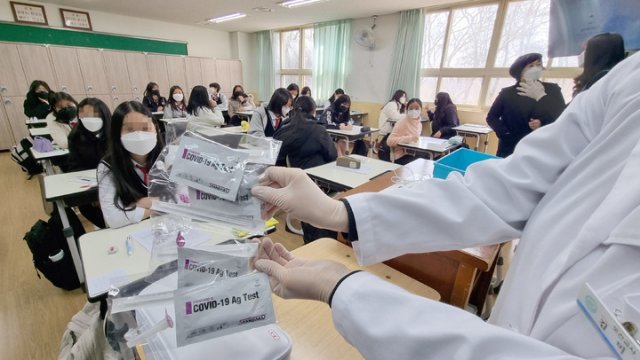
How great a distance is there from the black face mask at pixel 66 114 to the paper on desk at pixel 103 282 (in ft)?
10.1

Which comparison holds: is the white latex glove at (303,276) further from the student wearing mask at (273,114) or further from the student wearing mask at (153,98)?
the student wearing mask at (153,98)

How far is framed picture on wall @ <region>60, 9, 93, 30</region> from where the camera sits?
6.14 m

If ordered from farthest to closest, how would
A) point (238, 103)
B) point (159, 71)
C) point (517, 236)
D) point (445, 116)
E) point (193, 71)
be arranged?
point (193, 71) → point (159, 71) → point (238, 103) → point (445, 116) → point (517, 236)

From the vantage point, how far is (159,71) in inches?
291

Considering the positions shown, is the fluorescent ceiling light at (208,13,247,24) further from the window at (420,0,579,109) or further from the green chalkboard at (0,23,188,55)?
the window at (420,0,579,109)

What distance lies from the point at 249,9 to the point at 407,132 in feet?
14.8

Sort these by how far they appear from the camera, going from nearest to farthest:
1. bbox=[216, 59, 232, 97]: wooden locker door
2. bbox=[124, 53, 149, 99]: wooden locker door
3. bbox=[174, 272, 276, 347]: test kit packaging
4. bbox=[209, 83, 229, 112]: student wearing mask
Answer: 1. bbox=[174, 272, 276, 347]: test kit packaging
2. bbox=[124, 53, 149, 99]: wooden locker door
3. bbox=[209, 83, 229, 112]: student wearing mask
4. bbox=[216, 59, 232, 97]: wooden locker door

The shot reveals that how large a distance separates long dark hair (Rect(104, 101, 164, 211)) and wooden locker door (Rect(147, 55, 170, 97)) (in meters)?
6.98

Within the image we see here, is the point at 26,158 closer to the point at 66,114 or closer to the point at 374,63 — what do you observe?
the point at 66,114

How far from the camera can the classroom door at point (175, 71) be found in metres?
7.54

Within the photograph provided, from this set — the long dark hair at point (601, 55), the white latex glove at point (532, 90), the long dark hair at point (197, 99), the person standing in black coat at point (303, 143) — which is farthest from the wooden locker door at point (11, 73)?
the long dark hair at point (601, 55)

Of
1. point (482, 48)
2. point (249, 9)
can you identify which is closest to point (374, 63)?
point (482, 48)

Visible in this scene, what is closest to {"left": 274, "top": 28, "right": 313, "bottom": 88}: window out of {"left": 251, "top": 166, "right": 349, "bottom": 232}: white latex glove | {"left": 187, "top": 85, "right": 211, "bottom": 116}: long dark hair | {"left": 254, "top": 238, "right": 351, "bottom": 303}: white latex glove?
{"left": 187, "top": 85, "right": 211, "bottom": 116}: long dark hair

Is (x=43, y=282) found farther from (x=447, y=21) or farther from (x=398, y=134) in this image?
(x=447, y=21)
